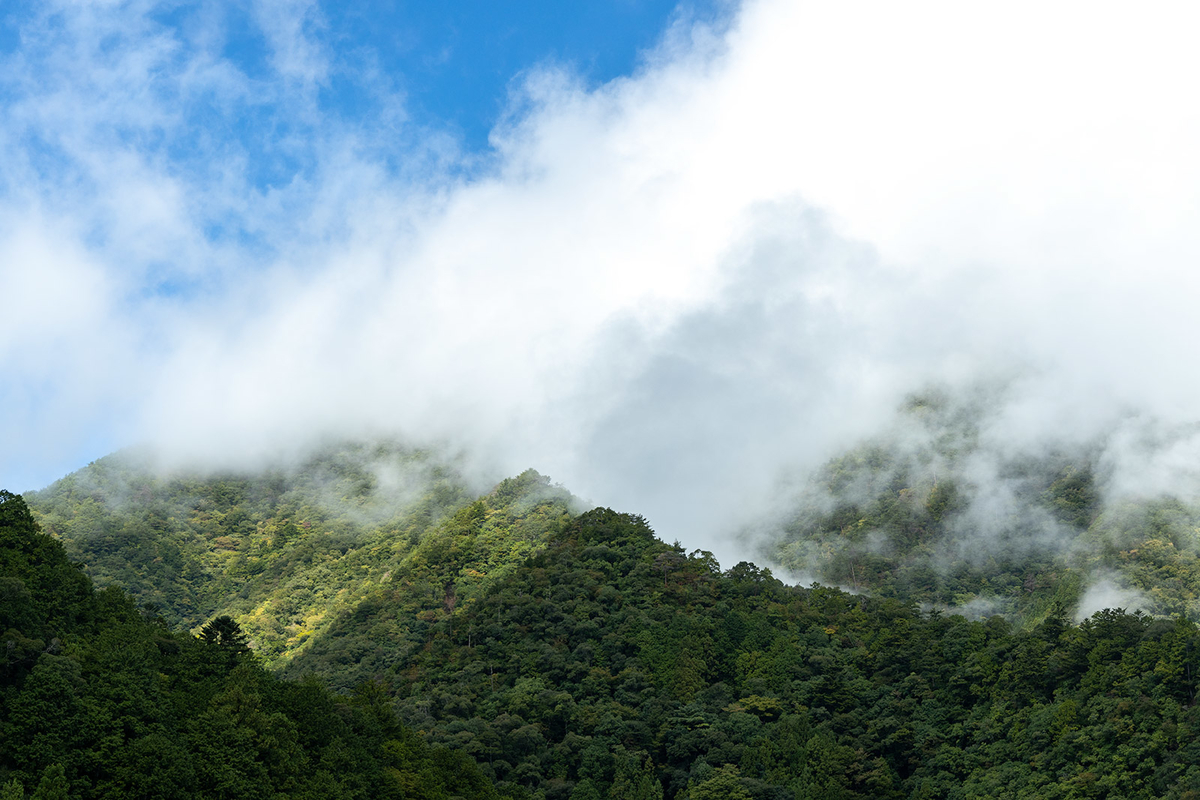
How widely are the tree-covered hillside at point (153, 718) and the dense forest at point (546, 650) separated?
0.12 m

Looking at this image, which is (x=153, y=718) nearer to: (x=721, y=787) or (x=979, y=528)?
(x=721, y=787)

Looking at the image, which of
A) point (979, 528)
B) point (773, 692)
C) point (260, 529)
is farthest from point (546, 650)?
point (979, 528)

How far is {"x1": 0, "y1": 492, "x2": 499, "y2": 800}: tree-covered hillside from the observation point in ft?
124

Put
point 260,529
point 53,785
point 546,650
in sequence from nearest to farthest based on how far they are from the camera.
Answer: point 53,785, point 546,650, point 260,529

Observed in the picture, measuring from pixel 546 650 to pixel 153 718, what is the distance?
36259 millimetres

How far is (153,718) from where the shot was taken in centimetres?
4131

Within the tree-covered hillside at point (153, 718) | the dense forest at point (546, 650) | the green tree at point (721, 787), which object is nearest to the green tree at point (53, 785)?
the tree-covered hillside at point (153, 718)

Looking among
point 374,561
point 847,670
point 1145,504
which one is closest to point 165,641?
point 847,670

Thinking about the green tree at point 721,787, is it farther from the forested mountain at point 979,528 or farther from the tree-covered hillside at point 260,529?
the forested mountain at point 979,528

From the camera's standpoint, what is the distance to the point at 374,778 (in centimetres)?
5159

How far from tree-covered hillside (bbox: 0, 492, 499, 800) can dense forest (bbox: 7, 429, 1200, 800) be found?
0.40 ft

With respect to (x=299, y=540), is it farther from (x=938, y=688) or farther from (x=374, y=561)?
(x=938, y=688)

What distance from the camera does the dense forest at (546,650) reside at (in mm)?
44750

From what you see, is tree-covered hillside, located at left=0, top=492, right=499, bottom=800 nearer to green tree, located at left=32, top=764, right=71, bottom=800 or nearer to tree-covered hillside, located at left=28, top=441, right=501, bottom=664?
green tree, located at left=32, top=764, right=71, bottom=800
